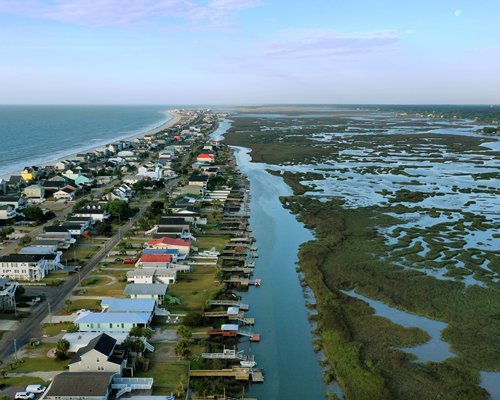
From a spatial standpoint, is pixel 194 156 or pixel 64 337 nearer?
pixel 64 337

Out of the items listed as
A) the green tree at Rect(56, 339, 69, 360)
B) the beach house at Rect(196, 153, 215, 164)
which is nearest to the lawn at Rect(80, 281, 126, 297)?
the green tree at Rect(56, 339, 69, 360)

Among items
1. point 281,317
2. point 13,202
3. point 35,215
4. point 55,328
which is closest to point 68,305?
point 55,328

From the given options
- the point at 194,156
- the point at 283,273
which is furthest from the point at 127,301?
the point at 194,156

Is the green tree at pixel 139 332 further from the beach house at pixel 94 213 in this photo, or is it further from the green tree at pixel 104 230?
the beach house at pixel 94 213

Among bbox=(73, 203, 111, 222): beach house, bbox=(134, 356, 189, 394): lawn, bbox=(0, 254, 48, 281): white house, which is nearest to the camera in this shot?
bbox=(134, 356, 189, 394): lawn

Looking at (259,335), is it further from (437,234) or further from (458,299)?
(437,234)

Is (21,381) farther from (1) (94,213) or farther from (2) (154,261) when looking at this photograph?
(1) (94,213)

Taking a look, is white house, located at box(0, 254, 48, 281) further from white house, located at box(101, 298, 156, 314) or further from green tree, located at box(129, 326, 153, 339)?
green tree, located at box(129, 326, 153, 339)
